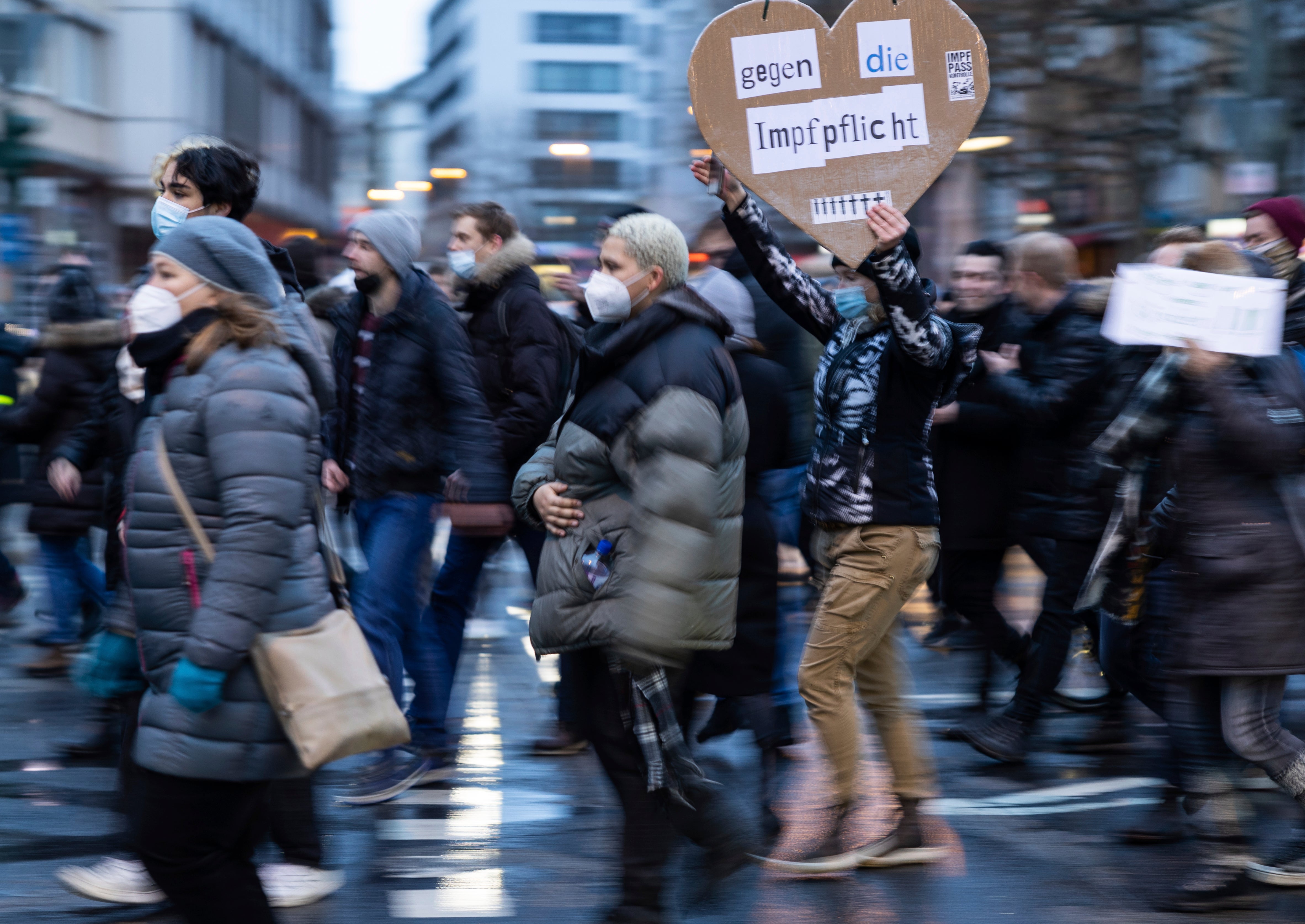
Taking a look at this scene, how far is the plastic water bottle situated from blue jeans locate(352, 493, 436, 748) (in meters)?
1.54

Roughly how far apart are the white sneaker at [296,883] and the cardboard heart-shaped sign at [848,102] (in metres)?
2.44

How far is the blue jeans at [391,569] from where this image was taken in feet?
18.0

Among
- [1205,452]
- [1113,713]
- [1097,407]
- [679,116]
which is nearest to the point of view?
[1205,452]

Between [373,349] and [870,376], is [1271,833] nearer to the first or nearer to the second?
[870,376]

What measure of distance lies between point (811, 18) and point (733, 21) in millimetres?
238

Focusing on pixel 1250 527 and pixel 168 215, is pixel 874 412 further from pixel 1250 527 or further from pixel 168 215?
pixel 168 215

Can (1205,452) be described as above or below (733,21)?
below

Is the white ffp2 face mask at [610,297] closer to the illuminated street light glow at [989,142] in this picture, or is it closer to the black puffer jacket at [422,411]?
the black puffer jacket at [422,411]

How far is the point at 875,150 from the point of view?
4.57 metres

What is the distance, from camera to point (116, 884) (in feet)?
14.6

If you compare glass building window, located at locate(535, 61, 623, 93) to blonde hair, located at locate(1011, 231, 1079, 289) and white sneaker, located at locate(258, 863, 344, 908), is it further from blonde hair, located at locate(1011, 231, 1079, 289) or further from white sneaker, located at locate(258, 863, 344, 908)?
white sneaker, located at locate(258, 863, 344, 908)

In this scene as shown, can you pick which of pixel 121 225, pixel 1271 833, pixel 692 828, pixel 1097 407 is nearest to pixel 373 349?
pixel 692 828

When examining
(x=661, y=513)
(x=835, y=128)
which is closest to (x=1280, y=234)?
(x=835, y=128)

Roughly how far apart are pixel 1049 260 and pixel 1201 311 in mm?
1945
